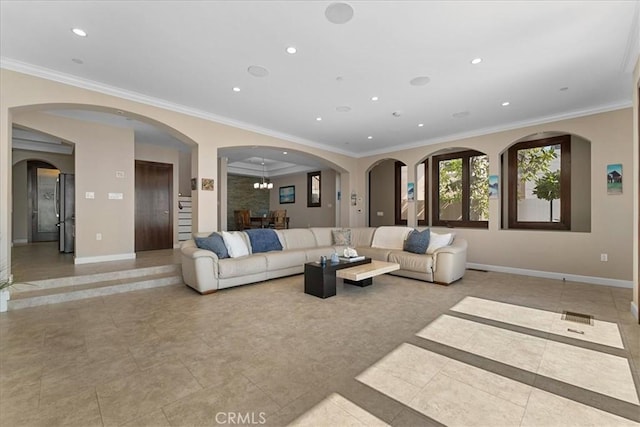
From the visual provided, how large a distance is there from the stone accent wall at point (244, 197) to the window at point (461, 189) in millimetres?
7162

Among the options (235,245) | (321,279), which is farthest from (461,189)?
(235,245)

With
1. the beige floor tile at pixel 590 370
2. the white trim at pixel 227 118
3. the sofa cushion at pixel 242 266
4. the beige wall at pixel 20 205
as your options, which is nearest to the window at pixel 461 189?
the white trim at pixel 227 118

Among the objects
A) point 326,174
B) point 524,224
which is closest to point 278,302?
point 524,224

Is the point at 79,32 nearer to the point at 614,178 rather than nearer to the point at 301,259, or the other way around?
the point at 301,259

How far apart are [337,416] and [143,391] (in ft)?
4.37

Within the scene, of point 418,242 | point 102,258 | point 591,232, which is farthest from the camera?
point 102,258

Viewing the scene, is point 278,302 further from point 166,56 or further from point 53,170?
point 53,170

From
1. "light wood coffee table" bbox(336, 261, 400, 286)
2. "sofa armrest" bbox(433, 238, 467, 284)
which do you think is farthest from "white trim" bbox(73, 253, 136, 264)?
"sofa armrest" bbox(433, 238, 467, 284)

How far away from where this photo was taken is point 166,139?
6.55 m

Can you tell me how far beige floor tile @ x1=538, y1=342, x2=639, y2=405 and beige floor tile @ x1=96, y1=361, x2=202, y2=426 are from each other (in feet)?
8.82

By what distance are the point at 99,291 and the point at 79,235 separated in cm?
205

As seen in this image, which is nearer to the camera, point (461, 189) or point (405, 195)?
point (461, 189)
